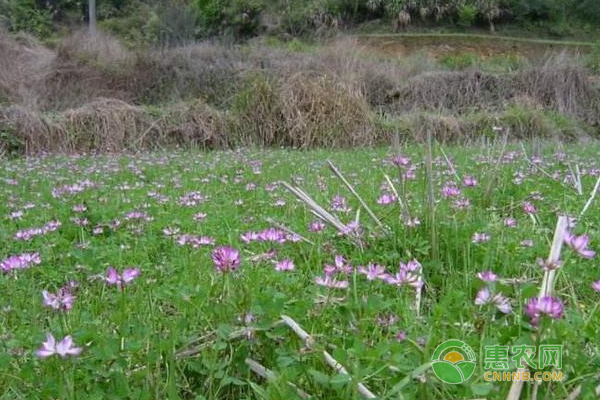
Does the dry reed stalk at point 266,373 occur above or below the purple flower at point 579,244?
below

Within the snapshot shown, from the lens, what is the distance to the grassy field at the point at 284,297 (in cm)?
114

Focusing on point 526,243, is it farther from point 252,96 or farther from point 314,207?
point 252,96

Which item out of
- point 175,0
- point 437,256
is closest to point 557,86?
point 437,256

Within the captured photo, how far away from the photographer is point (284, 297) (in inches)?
53.8

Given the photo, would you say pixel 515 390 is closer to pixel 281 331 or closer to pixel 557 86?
pixel 281 331

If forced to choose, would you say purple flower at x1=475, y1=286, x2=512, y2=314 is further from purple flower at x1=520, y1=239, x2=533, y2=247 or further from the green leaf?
purple flower at x1=520, y1=239, x2=533, y2=247

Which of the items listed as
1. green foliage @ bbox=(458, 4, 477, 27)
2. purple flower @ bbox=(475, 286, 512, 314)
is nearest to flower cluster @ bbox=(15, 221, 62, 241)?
purple flower @ bbox=(475, 286, 512, 314)

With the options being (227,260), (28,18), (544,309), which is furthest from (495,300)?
(28,18)

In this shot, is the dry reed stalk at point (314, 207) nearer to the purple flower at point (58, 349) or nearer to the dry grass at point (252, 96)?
the purple flower at point (58, 349)

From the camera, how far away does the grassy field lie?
1.14 metres

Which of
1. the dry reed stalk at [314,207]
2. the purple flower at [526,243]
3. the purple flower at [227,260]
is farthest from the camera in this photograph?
the purple flower at [526,243]

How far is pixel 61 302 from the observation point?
4.24 ft

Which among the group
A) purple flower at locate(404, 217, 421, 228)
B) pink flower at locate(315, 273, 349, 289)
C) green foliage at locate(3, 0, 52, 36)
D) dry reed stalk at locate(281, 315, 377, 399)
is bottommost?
green foliage at locate(3, 0, 52, 36)

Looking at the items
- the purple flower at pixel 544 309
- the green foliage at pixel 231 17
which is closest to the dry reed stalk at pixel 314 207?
the purple flower at pixel 544 309
